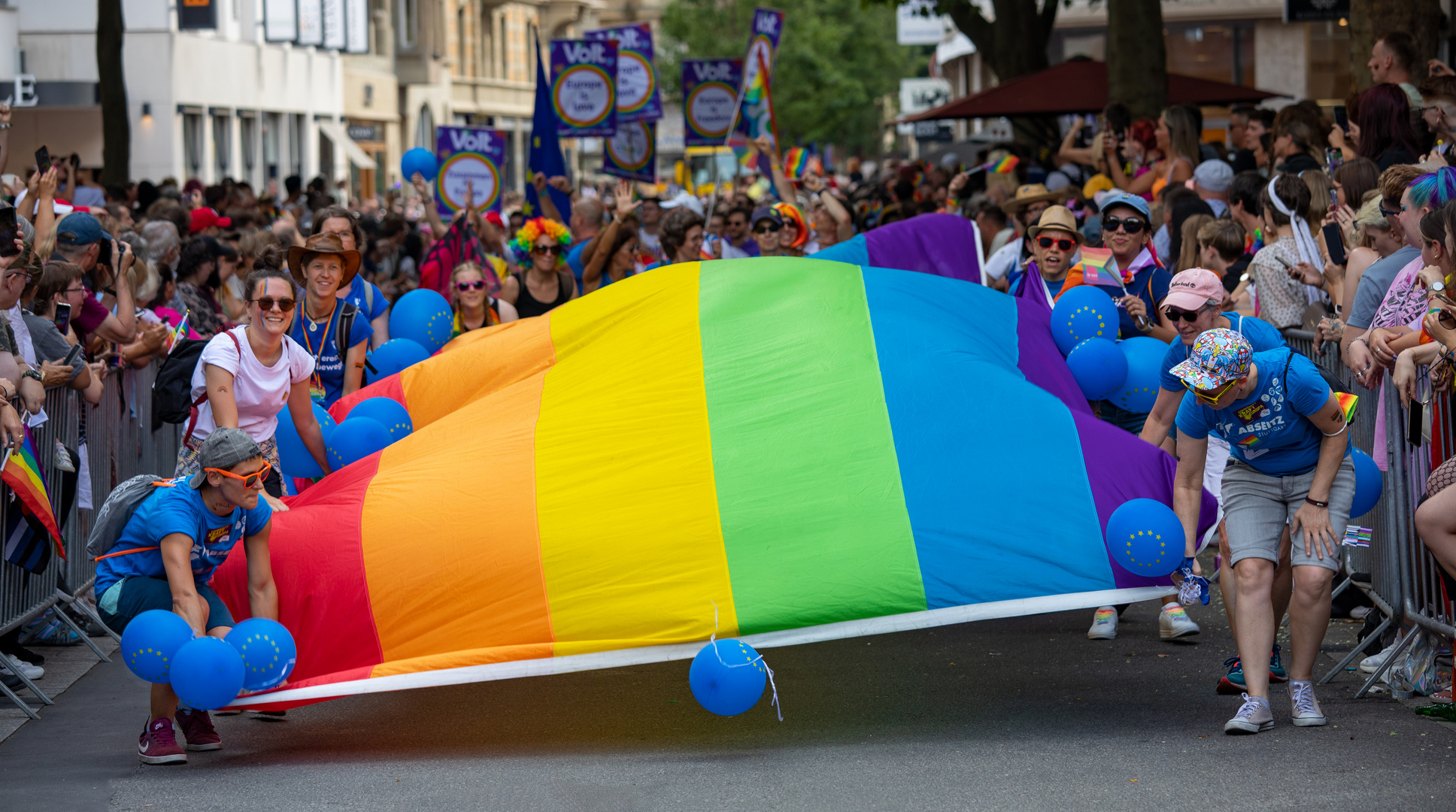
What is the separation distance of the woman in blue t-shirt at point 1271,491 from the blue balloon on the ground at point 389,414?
3.32m

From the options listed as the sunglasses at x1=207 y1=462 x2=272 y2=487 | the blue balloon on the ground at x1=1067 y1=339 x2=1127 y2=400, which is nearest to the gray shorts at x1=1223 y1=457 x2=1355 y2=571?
the blue balloon on the ground at x1=1067 y1=339 x2=1127 y2=400

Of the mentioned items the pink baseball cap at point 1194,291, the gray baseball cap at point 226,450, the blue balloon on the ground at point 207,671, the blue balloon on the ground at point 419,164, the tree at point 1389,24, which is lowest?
the blue balloon on the ground at point 207,671

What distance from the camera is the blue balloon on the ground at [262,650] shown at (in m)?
5.49

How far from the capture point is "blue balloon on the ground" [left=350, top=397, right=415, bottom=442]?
7.09m

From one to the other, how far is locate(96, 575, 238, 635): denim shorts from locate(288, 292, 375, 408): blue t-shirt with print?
2.20 meters

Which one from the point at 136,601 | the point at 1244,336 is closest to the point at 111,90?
the point at 136,601

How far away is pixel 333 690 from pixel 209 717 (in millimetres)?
752

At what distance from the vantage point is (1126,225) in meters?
8.25

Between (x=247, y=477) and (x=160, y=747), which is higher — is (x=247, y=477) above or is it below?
above

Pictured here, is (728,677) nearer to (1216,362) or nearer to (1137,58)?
(1216,362)

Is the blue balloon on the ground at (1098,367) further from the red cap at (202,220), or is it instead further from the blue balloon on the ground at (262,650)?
the red cap at (202,220)

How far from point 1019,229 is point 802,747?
229 inches

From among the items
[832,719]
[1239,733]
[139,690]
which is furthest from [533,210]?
[1239,733]

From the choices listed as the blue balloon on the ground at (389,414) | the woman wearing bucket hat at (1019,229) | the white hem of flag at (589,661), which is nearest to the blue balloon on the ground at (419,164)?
the woman wearing bucket hat at (1019,229)
